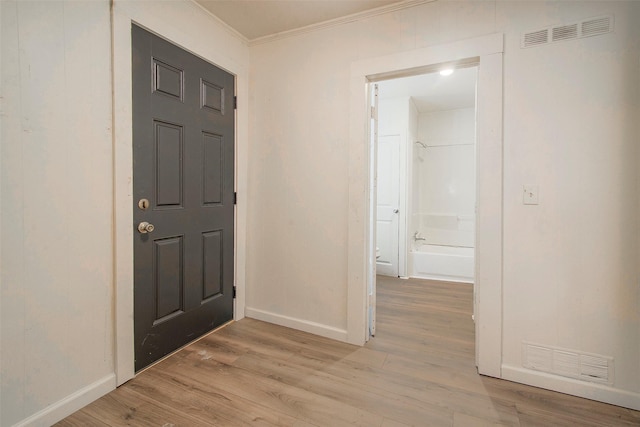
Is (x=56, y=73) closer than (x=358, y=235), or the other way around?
(x=56, y=73)

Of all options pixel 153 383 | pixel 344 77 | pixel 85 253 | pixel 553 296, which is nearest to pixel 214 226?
pixel 85 253

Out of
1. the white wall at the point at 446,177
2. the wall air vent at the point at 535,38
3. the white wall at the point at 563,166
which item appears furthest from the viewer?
the white wall at the point at 446,177

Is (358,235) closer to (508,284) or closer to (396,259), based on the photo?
(508,284)

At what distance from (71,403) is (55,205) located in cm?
101

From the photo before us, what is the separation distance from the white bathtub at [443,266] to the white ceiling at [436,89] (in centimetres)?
222

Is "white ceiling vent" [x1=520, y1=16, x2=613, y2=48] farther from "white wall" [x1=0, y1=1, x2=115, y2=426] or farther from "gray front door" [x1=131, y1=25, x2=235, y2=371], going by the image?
"white wall" [x1=0, y1=1, x2=115, y2=426]

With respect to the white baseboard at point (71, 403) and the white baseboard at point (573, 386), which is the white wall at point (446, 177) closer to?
the white baseboard at point (573, 386)

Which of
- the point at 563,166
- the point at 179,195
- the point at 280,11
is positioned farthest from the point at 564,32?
the point at 179,195

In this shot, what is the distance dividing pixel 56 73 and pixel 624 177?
293 centimetres

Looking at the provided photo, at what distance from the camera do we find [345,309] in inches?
91.9

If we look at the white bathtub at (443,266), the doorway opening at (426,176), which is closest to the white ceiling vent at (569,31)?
the doorway opening at (426,176)

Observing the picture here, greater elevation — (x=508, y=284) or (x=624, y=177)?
(x=624, y=177)

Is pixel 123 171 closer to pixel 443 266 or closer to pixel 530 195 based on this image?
pixel 530 195

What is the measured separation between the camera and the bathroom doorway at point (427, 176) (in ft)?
13.2
